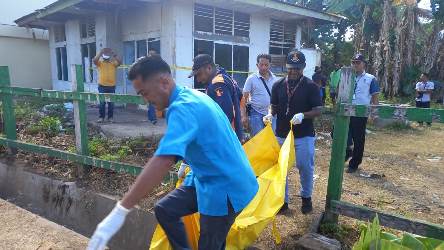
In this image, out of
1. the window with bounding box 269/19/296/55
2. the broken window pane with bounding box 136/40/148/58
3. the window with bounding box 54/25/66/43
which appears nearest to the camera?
the broken window pane with bounding box 136/40/148/58

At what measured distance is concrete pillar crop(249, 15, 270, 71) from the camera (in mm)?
12180

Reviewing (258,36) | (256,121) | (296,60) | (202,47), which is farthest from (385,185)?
(258,36)

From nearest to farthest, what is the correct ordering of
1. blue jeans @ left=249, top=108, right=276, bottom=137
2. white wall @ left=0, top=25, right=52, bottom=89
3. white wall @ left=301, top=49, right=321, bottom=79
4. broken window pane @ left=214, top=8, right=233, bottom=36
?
blue jeans @ left=249, top=108, right=276, bottom=137
broken window pane @ left=214, top=8, right=233, bottom=36
white wall @ left=301, top=49, right=321, bottom=79
white wall @ left=0, top=25, right=52, bottom=89

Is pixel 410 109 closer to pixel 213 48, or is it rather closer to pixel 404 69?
pixel 213 48

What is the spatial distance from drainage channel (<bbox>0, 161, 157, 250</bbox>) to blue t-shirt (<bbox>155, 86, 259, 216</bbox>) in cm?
180

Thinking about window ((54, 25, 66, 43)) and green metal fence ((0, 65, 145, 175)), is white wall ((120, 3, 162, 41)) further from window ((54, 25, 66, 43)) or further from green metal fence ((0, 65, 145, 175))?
green metal fence ((0, 65, 145, 175))

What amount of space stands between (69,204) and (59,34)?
13422 millimetres

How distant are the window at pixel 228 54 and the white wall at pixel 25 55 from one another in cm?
1090

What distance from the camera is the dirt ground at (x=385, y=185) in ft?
11.2

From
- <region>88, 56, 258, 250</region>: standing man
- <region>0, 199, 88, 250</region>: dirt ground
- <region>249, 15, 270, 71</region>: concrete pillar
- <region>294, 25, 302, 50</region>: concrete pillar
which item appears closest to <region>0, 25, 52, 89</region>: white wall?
<region>249, 15, 270, 71</region>: concrete pillar

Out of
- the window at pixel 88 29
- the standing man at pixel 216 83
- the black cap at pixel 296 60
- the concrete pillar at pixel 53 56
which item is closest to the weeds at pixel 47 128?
the standing man at pixel 216 83

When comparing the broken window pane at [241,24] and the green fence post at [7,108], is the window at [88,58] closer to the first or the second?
the broken window pane at [241,24]

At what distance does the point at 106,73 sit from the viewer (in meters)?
8.35

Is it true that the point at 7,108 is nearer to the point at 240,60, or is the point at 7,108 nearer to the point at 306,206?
the point at 306,206
